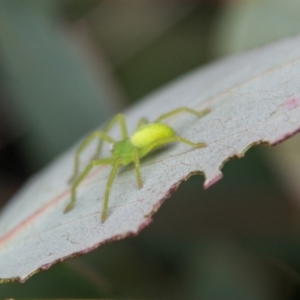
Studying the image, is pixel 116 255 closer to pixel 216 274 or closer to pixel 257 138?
pixel 216 274

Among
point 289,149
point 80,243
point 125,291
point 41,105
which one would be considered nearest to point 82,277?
point 125,291

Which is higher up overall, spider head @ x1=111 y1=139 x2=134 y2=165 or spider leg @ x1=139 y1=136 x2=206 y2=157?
→ spider head @ x1=111 y1=139 x2=134 y2=165

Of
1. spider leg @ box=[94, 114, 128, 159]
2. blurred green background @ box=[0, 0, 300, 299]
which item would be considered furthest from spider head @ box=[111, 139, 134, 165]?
blurred green background @ box=[0, 0, 300, 299]

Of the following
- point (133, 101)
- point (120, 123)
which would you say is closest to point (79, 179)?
point (120, 123)

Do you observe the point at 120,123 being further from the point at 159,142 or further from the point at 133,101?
the point at 133,101

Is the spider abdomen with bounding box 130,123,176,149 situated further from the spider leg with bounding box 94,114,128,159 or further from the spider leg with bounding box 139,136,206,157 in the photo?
the spider leg with bounding box 94,114,128,159

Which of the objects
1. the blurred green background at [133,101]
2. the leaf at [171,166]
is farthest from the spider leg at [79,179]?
the blurred green background at [133,101]

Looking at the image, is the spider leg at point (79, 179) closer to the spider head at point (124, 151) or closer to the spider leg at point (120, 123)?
the spider head at point (124, 151)
